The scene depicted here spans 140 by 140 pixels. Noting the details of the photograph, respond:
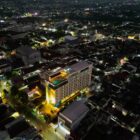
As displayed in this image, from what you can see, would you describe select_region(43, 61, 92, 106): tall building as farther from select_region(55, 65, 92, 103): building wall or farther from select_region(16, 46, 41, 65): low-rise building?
select_region(16, 46, 41, 65): low-rise building

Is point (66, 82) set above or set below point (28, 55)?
above

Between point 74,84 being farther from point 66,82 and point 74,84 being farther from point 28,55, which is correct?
point 28,55

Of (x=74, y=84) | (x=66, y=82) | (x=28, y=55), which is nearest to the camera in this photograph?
(x=66, y=82)

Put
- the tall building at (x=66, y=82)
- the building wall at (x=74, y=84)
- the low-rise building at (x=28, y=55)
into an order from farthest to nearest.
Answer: the low-rise building at (x=28, y=55) → the building wall at (x=74, y=84) → the tall building at (x=66, y=82)

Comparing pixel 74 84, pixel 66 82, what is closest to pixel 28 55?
pixel 74 84

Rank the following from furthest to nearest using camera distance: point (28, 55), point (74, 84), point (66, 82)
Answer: point (28, 55) < point (74, 84) < point (66, 82)

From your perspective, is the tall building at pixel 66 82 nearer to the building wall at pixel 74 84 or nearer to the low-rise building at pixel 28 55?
the building wall at pixel 74 84

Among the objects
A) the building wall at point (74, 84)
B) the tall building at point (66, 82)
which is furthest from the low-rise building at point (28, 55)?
the building wall at point (74, 84)

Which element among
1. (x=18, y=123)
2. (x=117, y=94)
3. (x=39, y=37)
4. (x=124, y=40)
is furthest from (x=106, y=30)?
(x=18, y=123)

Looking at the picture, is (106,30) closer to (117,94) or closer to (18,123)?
(117,94)

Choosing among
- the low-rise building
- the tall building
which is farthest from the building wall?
the low-rise building
